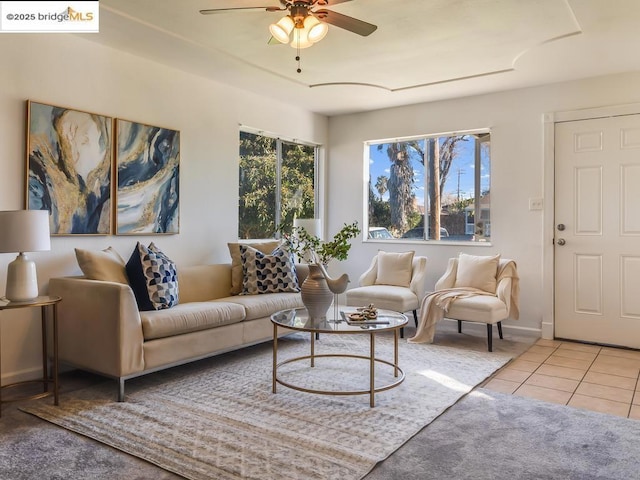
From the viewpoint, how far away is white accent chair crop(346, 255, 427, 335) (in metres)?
4.59

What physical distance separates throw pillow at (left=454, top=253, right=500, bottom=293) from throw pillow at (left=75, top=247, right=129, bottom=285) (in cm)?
306

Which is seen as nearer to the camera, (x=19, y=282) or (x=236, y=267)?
(x=19, y=282)

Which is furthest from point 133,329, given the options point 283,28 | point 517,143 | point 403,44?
point 517,143

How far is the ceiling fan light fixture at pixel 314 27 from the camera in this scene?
2643mm

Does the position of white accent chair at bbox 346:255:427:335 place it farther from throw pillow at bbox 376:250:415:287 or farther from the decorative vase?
the decorative vase

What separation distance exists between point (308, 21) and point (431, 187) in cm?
325

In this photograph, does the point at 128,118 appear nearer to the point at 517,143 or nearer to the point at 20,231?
the point at 20,231

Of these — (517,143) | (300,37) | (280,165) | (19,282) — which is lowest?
(19,282)

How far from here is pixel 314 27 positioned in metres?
2.69

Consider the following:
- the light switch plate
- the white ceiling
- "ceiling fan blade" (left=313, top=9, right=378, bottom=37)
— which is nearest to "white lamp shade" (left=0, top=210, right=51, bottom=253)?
the white ceiling

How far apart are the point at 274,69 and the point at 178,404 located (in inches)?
A: 116

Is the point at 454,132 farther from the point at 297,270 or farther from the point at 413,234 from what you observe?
the point at 297,270

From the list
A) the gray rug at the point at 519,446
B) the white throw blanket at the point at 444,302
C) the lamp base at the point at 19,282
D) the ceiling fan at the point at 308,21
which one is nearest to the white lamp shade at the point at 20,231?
the lamp base at the point at 19,282

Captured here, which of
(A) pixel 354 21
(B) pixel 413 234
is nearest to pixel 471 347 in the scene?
(B) pixel 413 234
